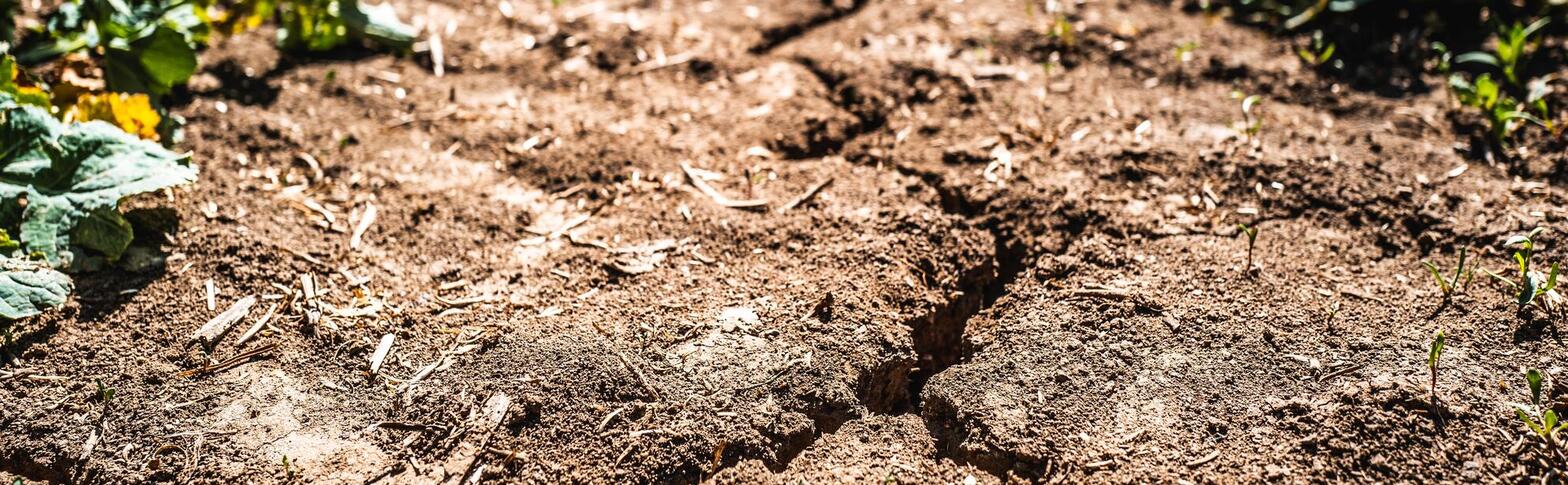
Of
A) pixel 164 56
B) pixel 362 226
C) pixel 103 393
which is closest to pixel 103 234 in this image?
pixel 103 393

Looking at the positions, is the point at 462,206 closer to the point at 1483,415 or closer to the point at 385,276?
the point at 385,276

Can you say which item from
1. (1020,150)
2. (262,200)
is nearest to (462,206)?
(262,200)

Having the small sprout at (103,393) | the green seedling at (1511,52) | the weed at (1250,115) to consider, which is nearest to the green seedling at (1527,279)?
the weed at (1250,115)

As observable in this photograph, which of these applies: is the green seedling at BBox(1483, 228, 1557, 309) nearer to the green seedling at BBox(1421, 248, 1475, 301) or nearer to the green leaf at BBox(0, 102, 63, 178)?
the green seedling at BBox(1421, 248, 1475, 301)

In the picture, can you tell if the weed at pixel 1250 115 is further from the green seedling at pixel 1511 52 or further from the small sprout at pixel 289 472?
the small sprout at pixel 289 472

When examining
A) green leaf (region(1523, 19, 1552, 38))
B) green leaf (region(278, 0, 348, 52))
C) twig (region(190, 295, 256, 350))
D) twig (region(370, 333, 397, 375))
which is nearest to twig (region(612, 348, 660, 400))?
twig (region(370, 333, 397, 375))

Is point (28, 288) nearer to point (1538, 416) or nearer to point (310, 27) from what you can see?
point (310, 27)

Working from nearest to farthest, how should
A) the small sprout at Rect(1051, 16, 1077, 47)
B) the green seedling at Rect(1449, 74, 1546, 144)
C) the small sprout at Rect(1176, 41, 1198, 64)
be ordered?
the green seedling at Rect(1449, 74, 1546, 144)
the small sprout at Rect(1176, 41, 1198, 64)
the small sprout at Rect(1051, 16, 1077, 47)
